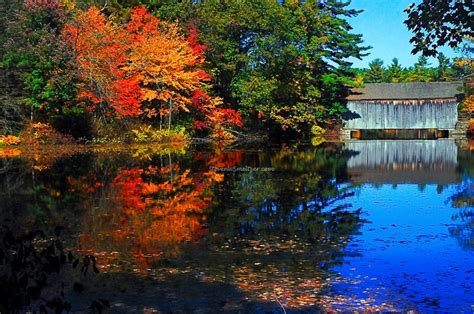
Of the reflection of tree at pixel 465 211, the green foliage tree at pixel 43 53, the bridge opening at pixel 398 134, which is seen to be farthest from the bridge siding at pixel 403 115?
the reflection of tree at pixel 465 211

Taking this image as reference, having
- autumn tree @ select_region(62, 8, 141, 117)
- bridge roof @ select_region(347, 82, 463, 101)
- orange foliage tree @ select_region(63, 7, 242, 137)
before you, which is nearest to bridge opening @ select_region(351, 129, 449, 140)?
bridge roof @ select_region(347, 82, 463, 101)

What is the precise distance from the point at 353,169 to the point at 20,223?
17.1 m

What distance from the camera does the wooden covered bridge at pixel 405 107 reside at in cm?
6400

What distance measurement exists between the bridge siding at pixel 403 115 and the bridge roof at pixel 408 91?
2.28 ft

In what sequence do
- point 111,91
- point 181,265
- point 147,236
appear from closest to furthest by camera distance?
1. point 181,265
2. point 147,236
3. point 111,91

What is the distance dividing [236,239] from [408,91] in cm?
5835

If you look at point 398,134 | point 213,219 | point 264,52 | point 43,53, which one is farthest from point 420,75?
point 213,219

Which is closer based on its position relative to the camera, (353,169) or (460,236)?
(460,236)

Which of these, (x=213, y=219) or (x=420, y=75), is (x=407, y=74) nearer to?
(x=420, y=75)

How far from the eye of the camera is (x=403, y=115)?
6494 centimetres

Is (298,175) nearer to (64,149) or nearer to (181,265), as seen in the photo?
(181,265)

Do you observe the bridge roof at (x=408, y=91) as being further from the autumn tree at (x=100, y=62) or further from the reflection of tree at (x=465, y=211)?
the reflection of tree at (x=465, y=211)

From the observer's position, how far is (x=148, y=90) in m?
42.3

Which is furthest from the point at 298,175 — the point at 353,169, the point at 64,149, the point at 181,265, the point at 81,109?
the point at 81,109
